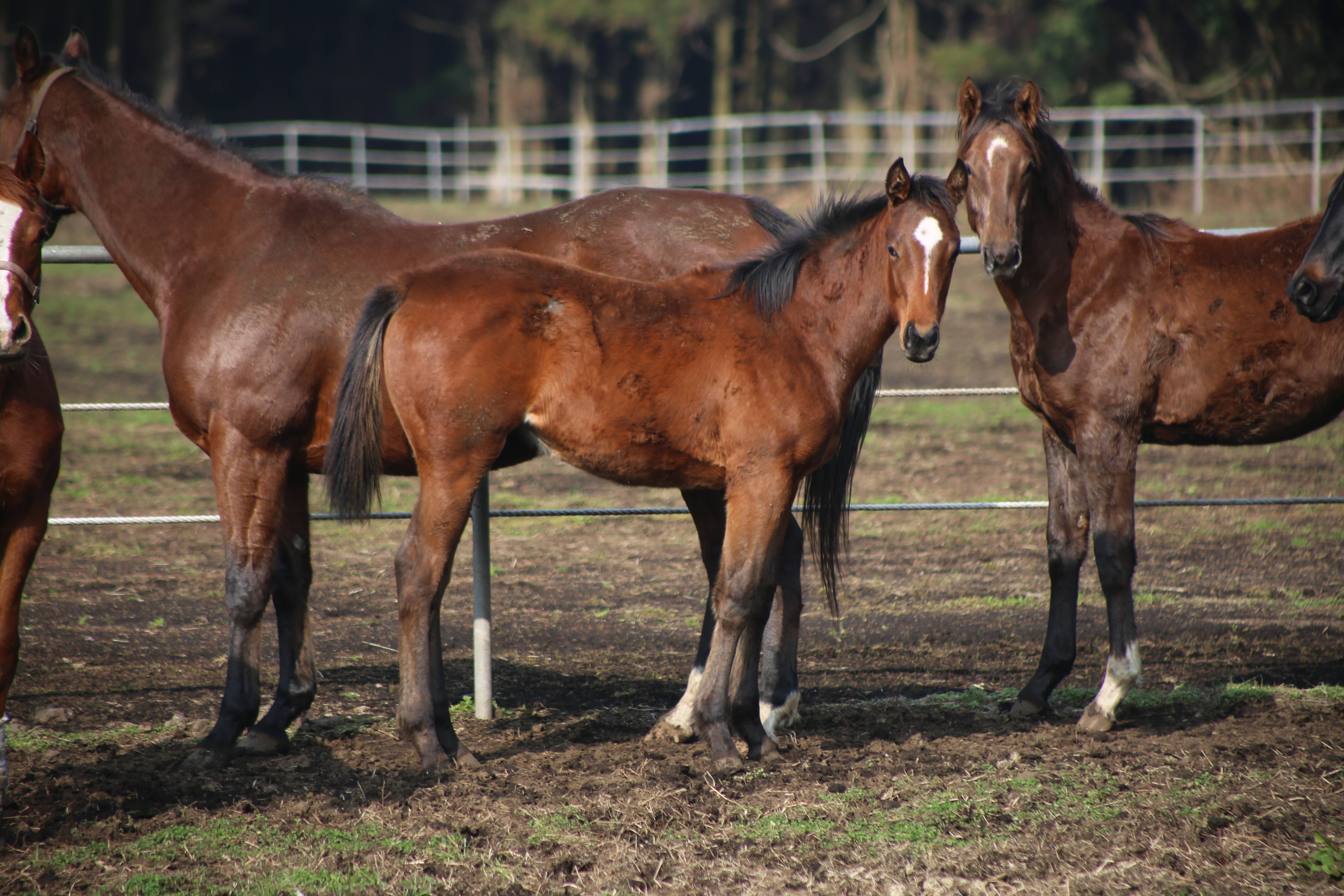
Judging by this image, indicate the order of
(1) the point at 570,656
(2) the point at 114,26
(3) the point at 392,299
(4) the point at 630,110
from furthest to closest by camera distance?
(4) the point at 630,110 < (2) the point at 114,26 < (1) the point at 570,656 < (3) the point at 392,299

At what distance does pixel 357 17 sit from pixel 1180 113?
21120mm

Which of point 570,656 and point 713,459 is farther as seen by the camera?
point 570,656

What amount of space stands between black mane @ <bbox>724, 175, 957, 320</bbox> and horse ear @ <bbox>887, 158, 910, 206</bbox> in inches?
5.2

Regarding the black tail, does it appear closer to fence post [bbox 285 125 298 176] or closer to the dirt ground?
the dirt ground

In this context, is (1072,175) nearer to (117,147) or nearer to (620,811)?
(620,811)

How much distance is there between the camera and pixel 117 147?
12.6 ft

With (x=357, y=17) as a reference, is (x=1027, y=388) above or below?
below

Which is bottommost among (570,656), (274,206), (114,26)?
(570,656)

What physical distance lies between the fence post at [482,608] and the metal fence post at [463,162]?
1904 centimetres

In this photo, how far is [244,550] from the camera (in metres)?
3.63

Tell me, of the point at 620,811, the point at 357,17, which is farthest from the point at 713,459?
the point at 357,17

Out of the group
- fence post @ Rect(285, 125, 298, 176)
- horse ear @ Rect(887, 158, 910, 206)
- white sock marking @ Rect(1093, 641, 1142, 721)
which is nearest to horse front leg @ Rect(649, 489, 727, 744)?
horse ear @ Rect(887, 158, 910, 206)

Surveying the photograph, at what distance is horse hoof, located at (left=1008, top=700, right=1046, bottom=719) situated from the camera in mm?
4121

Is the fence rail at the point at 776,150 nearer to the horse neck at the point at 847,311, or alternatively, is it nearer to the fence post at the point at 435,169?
the fence post at the point at 435,169
